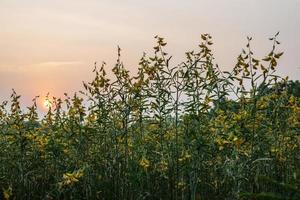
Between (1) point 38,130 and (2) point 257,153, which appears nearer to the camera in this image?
(2) point 257,153

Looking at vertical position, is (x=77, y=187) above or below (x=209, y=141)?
below

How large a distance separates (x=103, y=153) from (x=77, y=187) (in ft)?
1.86

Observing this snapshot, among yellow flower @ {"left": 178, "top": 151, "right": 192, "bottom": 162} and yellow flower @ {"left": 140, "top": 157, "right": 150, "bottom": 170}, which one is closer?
yellow flower @ {"left": 178, "top": 151, "right": 192, "bottom": 162}

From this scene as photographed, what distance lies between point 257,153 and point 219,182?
1.89ft

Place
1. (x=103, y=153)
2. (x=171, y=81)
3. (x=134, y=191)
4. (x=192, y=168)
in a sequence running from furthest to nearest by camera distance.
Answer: (x=103, y=153) < (x=134, y=191) < (x=171, y=81) < (x=192, y=168)

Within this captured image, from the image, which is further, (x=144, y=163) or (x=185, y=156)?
(x=144, y=163)

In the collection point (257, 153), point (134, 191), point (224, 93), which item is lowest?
point (134, 191)

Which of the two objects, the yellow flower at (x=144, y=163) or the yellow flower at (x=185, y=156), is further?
the yellow flower at (x=144, y=163)

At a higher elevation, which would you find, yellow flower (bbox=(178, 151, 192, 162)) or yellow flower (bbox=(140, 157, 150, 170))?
yellow flower (bbox=(178, 151, 192, 162))

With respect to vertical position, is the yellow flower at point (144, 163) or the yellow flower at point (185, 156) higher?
the yellow flower at point (185, 156)

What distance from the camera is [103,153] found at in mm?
6195

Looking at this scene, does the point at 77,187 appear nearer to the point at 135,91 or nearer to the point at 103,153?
the point at 103,153

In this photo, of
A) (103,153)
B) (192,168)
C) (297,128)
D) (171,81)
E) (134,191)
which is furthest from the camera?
(297,128)

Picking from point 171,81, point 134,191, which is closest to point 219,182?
point 134,191
